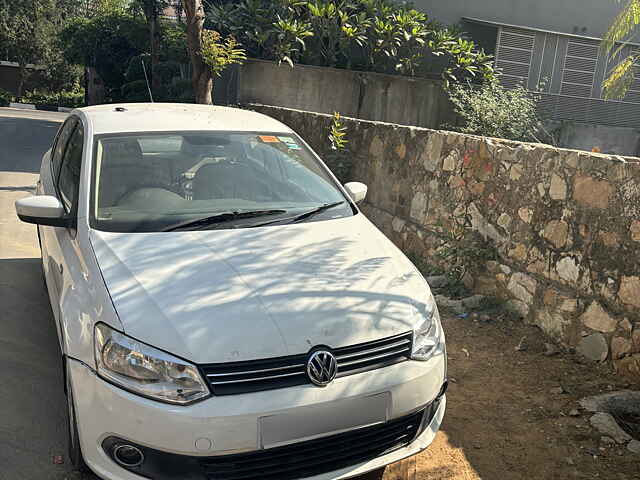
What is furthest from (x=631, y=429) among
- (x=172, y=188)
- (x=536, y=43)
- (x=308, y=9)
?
(x=536, y=43)

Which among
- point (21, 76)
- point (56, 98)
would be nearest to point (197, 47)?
point (56, 98)

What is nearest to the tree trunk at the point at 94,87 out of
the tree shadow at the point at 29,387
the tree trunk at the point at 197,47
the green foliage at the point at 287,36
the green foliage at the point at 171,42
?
the green foliage at the point at 171,42

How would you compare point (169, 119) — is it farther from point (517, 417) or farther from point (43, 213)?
point (517, 417)

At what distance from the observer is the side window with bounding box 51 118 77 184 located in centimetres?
473

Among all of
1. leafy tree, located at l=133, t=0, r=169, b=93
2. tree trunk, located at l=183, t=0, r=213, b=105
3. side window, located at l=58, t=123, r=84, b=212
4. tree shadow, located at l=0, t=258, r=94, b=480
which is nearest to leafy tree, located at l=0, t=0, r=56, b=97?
leafy tree, located at l=133, t=0, r=169, b=93

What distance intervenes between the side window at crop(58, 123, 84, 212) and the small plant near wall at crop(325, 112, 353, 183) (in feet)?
12.2

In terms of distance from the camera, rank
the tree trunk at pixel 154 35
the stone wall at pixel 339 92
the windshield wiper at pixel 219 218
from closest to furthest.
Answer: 1. the windshield wiper at pixel 219 218
2. the stone wall at pixel 339 92
3. the tree trunk at pixel 154 35

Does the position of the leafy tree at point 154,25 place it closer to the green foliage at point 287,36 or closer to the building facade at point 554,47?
the green foliage at point 287,36

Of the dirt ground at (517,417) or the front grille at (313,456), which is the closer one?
the front grille at (313,456)

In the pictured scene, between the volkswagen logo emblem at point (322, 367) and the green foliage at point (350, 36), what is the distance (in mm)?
11123

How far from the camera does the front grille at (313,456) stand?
2527mm

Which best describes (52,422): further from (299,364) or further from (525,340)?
(525,340)

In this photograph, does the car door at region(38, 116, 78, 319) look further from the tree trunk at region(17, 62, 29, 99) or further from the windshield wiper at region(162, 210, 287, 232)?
the tree trunk at region(17, 62, 29, 99)

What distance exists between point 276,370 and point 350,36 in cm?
1233
